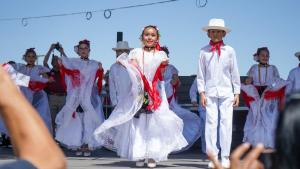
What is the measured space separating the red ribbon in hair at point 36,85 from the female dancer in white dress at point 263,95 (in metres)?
3.52

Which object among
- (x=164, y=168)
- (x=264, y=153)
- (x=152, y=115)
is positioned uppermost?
(x=264, y=153)

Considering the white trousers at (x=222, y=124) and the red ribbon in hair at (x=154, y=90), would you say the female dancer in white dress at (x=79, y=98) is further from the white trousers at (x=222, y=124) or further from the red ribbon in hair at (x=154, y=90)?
the white trousers at (x=222, y=124)

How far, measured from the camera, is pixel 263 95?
29.8 feet

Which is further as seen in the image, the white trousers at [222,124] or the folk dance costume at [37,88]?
the folk dance costume at [37,88]

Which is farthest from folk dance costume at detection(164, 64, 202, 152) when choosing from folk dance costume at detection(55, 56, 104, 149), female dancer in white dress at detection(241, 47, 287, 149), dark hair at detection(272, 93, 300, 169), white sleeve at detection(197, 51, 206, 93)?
dark hair at detection(272, 93, 300, 169)

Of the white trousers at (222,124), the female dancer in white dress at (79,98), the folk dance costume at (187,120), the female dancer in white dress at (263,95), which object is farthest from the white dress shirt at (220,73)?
the folk dance costume at (187,120)

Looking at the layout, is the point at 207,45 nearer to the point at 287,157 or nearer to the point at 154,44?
the point at 154,44

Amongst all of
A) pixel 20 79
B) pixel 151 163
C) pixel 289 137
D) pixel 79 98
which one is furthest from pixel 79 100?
pixel 289 137

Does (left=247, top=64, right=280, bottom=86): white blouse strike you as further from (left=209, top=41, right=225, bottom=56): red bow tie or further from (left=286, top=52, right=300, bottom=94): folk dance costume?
(left=209, top=41, right=225, bottom=56): red bow tie

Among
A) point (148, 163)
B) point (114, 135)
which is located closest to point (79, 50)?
point (114, 135)

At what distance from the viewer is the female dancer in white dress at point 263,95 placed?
8.96 metres

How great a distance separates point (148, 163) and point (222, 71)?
1.38 meters

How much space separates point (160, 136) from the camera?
21.8 ft

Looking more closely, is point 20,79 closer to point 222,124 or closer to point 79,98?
point 79,98
